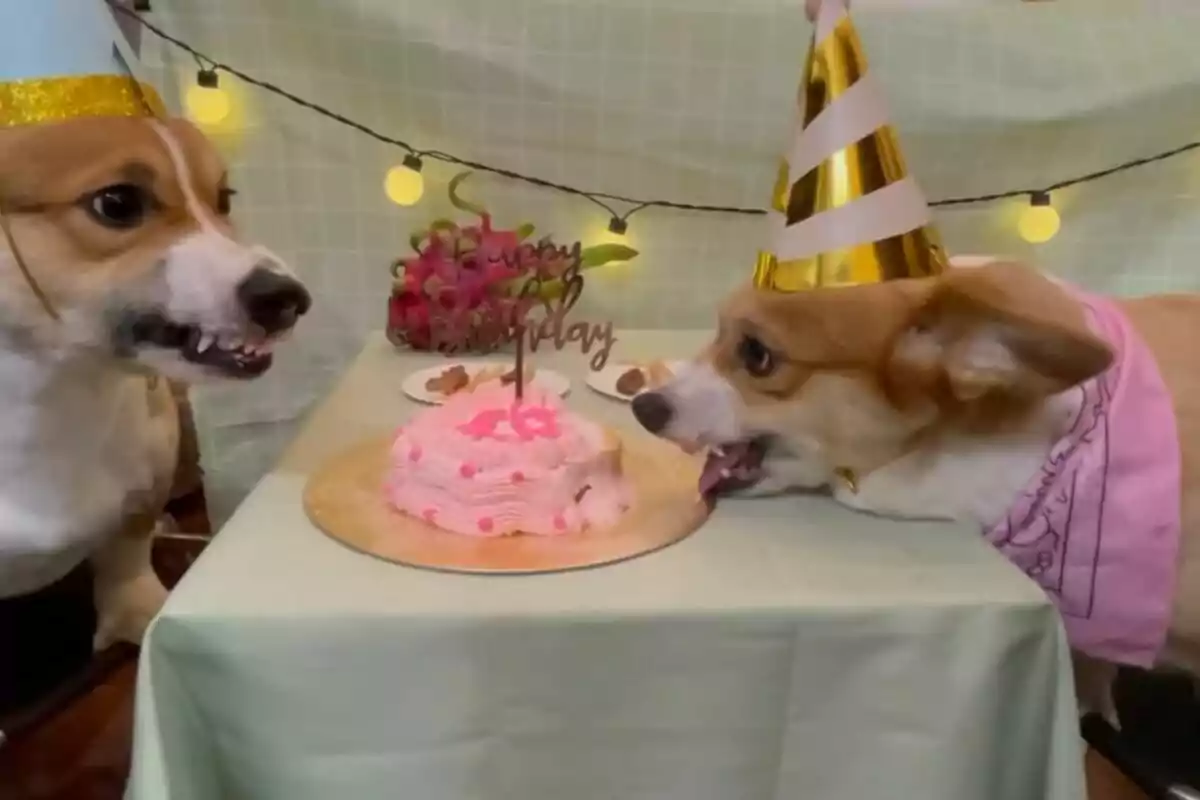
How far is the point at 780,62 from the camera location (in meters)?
1.84

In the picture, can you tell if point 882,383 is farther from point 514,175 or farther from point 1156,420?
point 514,175

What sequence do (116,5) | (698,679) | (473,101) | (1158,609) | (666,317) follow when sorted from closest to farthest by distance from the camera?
(698,679), (1158,609), (116,5), (473,101), (666,317)

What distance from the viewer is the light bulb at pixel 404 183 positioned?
71.9 inches

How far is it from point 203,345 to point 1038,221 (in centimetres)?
141

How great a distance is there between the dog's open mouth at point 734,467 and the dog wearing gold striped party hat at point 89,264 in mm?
428

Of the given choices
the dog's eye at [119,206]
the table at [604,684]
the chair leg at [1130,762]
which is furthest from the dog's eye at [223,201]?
the chair leg at [1130,762]

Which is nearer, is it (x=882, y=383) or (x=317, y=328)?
(x=882, y=383)

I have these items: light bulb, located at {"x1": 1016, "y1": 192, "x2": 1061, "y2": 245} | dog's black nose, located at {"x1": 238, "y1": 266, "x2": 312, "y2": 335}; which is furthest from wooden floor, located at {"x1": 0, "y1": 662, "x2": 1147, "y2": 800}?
light bulb, located at {"x1": 1016, "y1": 192, "x2": 1061, "y2": 245}

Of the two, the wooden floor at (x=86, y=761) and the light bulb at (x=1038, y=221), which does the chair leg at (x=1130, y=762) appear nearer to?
the wooden floor at (x=86, y=761)

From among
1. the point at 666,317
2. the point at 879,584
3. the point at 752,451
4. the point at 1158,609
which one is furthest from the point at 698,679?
the point at 666,317

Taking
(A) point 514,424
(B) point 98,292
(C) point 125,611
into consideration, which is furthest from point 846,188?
(C) point 125,611

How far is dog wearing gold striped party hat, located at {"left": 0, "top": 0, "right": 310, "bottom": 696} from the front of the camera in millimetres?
1100

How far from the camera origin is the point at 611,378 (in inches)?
55.8

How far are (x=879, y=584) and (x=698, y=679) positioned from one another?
0.51 ft
